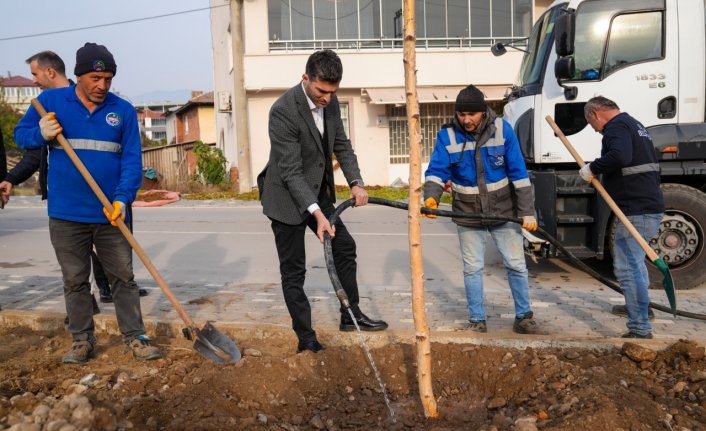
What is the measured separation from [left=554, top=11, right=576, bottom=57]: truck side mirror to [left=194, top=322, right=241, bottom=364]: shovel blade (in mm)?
4501

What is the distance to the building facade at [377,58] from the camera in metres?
22.5

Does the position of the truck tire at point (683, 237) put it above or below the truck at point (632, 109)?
below

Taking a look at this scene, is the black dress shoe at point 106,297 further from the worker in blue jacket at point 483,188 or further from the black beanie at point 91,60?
the worker in blue jacket at point 483,188

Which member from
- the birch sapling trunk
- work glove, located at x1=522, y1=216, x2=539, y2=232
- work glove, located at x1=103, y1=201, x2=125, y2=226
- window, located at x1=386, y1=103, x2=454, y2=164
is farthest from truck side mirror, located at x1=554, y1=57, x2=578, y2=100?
window, located at x1=386, y1=103, x2=454, y2=164

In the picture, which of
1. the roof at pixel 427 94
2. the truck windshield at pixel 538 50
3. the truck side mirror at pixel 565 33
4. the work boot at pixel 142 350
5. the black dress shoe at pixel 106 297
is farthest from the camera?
the roof at pixel 427 94

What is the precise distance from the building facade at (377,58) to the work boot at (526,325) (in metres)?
17.4

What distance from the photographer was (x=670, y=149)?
7.00 metres

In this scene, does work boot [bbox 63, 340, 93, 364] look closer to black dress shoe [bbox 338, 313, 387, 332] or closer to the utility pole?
black dress shoe [bbox 338, 313, 387, 332]

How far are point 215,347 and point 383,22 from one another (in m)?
19.9

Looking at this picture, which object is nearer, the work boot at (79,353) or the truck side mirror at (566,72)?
the work boot at (79,353)

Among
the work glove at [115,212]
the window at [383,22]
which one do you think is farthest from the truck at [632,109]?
the window at [383,22]

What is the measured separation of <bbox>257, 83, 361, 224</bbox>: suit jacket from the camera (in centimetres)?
470

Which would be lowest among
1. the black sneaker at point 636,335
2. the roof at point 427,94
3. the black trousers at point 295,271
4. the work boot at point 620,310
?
the work boot at point 620,310

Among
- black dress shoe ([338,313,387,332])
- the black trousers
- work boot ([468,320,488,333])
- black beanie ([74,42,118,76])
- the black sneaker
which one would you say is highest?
black beanie ([74,42,118,76])
